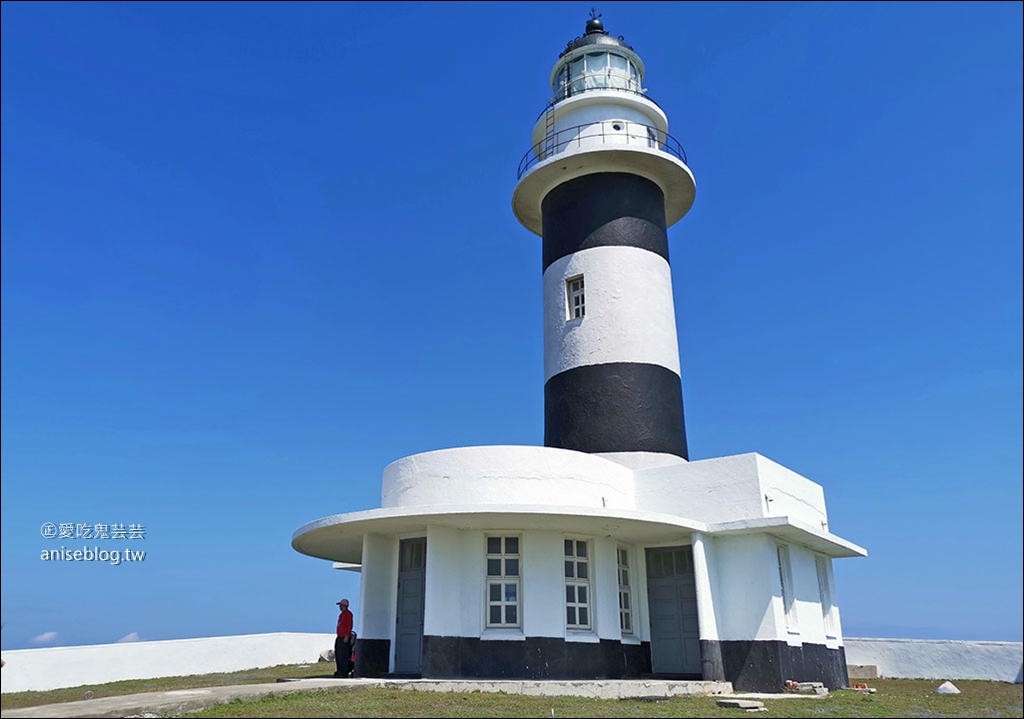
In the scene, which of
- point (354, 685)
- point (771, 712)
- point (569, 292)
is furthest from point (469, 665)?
point (569, 292)

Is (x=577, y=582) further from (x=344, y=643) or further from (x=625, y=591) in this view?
(x=344, y=643)

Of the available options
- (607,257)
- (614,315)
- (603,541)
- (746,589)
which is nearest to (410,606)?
(603,541)

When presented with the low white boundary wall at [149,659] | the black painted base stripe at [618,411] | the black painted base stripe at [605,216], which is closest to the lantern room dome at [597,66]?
the black painted base stripe at [605,216]

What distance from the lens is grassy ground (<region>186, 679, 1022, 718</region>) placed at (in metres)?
8.75

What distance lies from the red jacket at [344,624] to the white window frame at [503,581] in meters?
3.14

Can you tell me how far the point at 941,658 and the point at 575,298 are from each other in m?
11.2

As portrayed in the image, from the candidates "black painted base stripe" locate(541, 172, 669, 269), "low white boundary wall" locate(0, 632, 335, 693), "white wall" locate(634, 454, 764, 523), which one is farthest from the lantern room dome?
"low white boundary wall" locate(0, 632, 335, 693)

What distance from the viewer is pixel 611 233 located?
55.0 feet

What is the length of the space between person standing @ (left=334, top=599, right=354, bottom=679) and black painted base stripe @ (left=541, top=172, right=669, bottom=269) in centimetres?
817

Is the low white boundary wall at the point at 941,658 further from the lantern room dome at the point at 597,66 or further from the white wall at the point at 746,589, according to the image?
the lantern room dome at the point at 597,66

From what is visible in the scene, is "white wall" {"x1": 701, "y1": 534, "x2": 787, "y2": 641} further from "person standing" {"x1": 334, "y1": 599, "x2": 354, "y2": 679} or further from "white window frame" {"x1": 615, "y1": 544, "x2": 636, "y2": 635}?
"person standing" {"x1": 334, "y1": 599, "x2": 354, "y2": 679}

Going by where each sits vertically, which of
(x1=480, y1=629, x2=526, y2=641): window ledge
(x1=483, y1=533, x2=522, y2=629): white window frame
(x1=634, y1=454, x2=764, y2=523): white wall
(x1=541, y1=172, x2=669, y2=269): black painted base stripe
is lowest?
(x1=480, y1=629, x2=526, y2=641): window ledge

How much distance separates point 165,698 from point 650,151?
42.7ft

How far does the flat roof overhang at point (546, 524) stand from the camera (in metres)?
11.9
